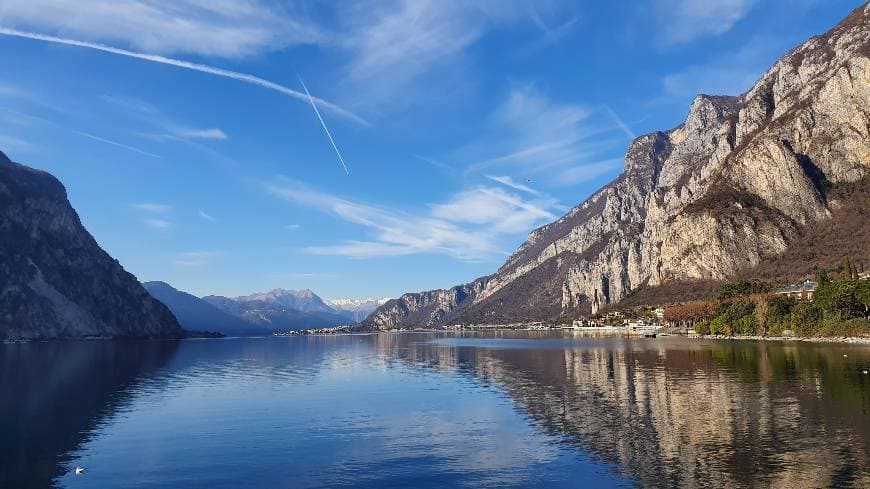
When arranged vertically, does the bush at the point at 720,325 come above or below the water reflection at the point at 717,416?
above

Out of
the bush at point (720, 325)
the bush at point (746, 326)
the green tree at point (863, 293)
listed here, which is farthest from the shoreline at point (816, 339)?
the green tree at point (863, 293)

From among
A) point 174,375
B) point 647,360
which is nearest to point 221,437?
point 174,375

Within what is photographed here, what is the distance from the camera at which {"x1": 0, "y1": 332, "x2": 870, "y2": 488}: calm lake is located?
35094 mm

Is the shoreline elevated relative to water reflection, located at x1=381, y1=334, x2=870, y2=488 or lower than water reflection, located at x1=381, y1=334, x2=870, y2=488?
elevated

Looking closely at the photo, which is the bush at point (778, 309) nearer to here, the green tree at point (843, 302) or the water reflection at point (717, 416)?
the green tree at point (843, 302)

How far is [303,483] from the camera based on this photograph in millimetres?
34625

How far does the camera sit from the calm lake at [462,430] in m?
35.1

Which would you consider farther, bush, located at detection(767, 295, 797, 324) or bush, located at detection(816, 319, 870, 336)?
bush, located at detection(767, 295, 797, 324)

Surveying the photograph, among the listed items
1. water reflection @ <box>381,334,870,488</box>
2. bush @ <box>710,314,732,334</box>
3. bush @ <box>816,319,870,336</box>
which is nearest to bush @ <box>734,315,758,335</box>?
bush @ <box>710,314,732,334</box>

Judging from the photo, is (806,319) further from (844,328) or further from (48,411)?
(48,411)

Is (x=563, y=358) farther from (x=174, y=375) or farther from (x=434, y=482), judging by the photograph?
(x=434, y=482)

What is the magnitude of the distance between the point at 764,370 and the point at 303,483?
72548 millimetres

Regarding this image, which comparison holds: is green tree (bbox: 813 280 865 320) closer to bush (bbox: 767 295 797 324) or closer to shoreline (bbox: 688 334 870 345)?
shoreline (bbox: 688 334 870 345)

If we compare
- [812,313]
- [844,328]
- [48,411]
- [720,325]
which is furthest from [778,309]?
[48,411]
